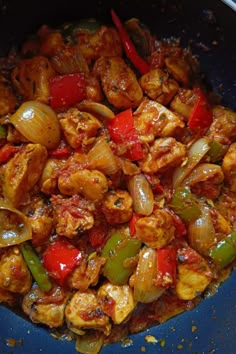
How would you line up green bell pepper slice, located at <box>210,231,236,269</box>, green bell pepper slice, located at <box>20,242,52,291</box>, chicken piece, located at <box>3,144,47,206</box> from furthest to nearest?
green bell pepper slice, located at <box>210,231,236,269</box> → green bell pepper slice, located at <box>20,242,52,291</box> → chicken piece, located at <box>3,144,47,206</box>

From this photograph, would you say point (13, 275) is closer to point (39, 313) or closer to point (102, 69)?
point (39, 313)

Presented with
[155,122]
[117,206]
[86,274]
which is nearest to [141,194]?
[117,206]

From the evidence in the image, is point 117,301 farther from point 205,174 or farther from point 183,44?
point 183,44

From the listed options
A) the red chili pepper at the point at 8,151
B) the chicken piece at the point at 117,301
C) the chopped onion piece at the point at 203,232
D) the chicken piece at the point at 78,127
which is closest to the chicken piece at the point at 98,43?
the chicken piece at the point at 78,127

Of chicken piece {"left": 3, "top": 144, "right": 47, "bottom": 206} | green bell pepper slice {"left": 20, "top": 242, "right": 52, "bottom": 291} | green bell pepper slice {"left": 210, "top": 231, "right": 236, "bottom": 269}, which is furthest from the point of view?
green bell pepper slice {"left": 210, "top": 231, "right": 236, "bottom": 269}

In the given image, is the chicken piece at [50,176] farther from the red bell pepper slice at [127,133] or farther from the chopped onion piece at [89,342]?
the chopped onion piece at [89,342]

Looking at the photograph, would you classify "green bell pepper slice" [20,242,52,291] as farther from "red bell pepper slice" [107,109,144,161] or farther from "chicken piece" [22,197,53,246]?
"red bell pepper slice" [107,109,144,161]

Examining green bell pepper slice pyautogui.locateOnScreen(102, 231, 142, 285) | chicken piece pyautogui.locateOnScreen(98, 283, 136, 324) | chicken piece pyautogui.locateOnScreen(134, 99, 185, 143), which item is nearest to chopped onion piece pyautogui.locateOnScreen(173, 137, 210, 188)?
chicken piece pyautogui.locateOnScreen(134, 99, 185, 143)
